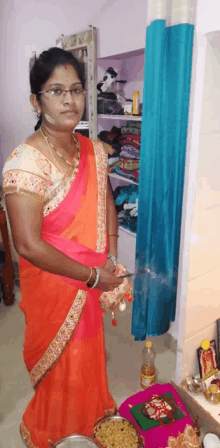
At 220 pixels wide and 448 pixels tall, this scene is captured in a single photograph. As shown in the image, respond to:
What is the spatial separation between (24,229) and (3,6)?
8.89 ft

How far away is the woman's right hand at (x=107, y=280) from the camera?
1216 millimetres

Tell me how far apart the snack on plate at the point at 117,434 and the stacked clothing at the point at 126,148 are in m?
1.79

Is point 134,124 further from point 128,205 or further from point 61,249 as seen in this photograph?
point 61,249

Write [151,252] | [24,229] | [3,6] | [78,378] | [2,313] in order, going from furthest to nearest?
[3,6], [2,313], [151,252], [78,378], [24,229]

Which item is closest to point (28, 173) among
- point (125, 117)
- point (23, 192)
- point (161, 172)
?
point (23, 192)

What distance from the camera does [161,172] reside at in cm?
186

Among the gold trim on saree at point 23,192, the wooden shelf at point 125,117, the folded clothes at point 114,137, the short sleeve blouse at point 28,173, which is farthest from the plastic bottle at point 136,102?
the gold trim on saree at point 23,192

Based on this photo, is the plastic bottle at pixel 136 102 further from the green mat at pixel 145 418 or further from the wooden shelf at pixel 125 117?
the green mat at pixel 145 418

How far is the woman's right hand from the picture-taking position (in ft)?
3.99

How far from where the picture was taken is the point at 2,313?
8.63 ft

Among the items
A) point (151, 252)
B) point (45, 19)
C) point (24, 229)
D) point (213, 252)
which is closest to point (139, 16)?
point (45, 19)

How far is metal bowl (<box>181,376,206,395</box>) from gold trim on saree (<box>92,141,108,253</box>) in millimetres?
774

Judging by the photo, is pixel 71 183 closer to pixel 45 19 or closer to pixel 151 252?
pixel 151 252

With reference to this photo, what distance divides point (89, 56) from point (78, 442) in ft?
8.68
